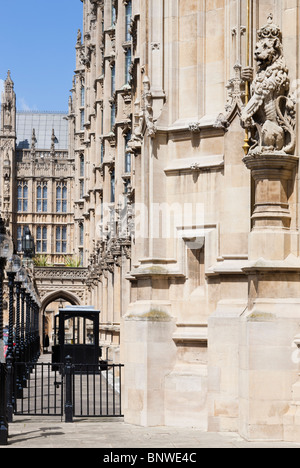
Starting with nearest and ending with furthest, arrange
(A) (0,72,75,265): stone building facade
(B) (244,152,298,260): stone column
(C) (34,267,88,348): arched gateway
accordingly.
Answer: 1. (B) (244,152,298,260): stone column
2. (C) (34,267,88,348): arched gateway
3. (A) (0,72,75,265): stone building facade

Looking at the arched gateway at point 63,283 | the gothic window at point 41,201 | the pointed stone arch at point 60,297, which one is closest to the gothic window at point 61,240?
the gothic window at point 41,201

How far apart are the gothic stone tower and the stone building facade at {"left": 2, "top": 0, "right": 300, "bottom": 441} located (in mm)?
83717

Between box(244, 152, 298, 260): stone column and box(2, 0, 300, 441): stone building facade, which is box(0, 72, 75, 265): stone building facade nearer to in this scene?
box(2, 0, 300, 441): stone building facade

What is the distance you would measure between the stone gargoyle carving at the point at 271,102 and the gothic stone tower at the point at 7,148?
86.7 m

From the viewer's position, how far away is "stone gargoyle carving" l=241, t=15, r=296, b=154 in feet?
48.5

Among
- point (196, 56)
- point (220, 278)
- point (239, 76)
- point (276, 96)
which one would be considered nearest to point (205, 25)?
point (196, 56)

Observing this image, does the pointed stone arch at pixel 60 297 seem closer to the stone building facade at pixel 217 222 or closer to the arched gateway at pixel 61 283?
the arched gateway at pixel 61 283

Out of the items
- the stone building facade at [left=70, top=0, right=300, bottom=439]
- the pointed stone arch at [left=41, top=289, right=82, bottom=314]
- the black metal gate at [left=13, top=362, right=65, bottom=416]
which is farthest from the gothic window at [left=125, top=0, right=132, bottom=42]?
the pointed stone arch at [left=41, top=289, right=82, bottom=314]

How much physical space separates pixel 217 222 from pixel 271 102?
2899 millimetres

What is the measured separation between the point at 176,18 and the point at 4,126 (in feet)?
298

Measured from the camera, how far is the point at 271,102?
1485 cm

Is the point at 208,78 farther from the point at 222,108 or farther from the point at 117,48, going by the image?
the point at 117,48

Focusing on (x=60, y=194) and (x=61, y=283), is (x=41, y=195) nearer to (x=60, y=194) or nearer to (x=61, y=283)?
(x=60, y=194)
